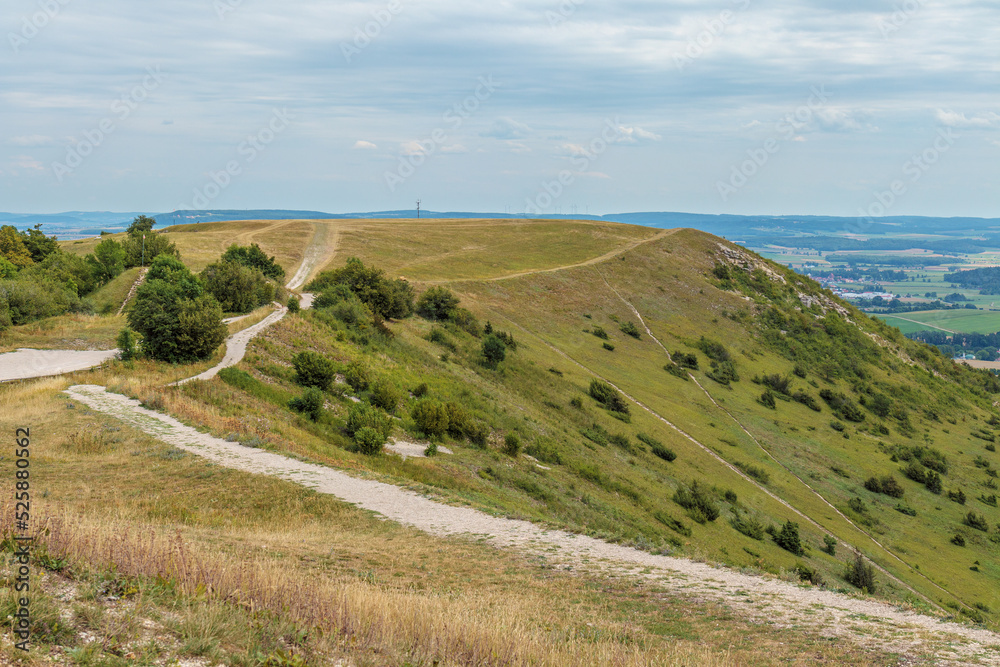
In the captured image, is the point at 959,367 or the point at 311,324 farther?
the point at 959,367

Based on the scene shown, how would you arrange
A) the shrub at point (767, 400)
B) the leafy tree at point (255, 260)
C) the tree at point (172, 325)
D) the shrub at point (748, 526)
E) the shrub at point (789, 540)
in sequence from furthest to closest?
the leafy tree at point (255, 260) → the shrub at point (767, 400) → the shrub at point (748, 526) → the shrub at point (789, 540) → the tree at point (172, 325)

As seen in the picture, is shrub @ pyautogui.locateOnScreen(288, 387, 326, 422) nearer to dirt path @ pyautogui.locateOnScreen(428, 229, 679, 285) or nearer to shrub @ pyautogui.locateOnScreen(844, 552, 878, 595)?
shrub @ pyautogui.locateOnScreen(844, 552, 878, 595)

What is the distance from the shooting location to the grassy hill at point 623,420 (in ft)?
56.5

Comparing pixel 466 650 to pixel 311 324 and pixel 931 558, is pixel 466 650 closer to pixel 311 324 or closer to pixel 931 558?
pixel 311 324

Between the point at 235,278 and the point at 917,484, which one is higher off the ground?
the point at 235,278

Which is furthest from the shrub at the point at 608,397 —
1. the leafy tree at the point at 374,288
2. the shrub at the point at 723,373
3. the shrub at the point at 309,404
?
the shrub at the point at 309,404

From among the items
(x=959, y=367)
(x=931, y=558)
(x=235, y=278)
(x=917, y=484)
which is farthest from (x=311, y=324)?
(x=959, y=367)

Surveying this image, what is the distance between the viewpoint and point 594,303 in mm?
73125

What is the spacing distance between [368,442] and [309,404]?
4.12 metres

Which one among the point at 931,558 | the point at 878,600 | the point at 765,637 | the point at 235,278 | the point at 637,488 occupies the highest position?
the point at 235,278

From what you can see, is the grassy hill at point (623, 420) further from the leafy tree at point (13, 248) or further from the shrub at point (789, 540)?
the leafy tree at point (13, 248)

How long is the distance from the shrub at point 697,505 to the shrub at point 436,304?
94.4ft

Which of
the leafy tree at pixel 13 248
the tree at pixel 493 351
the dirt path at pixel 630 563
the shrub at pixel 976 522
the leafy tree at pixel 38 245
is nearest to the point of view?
the dirt path at pixel 630 563

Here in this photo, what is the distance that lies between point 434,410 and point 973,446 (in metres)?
64.6
